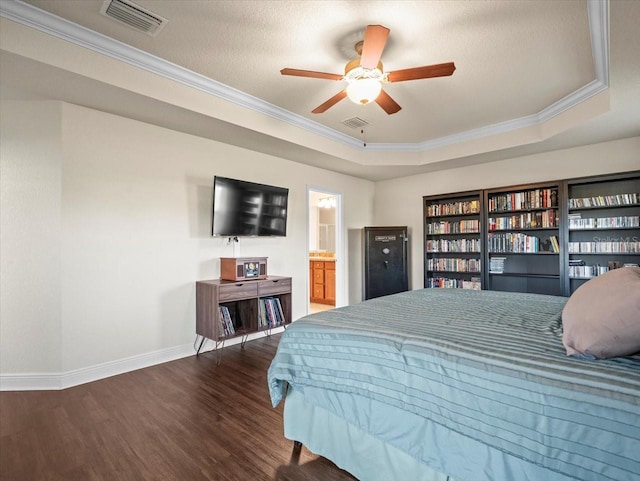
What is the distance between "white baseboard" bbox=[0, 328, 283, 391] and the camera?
112 inches

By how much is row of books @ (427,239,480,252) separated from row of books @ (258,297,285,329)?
2692 millimetres

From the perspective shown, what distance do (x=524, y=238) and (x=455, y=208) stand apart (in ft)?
3.41

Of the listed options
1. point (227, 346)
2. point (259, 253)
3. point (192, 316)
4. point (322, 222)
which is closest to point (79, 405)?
point (192, 316)

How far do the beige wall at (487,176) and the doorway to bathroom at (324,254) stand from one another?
1062 millimetres

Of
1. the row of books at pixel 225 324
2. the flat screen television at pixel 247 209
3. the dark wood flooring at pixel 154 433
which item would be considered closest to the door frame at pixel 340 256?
the flat screen television at pixel 247 209

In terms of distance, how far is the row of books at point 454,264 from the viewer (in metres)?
4.93

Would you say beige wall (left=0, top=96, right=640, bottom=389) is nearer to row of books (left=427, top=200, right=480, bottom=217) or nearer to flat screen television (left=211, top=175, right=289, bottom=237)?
flat screen television (left=211, top=175, right=289, bottom=237)

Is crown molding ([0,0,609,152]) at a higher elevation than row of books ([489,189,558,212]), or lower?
higher

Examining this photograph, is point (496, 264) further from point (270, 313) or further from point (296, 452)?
point (296, 452)

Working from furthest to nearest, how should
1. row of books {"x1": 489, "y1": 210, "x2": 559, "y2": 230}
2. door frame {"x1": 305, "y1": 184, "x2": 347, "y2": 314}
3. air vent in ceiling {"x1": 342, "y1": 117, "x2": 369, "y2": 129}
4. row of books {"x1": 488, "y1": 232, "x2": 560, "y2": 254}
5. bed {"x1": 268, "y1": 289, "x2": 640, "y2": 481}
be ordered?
door frame {"x1": 305, "y1": 184, "x2": 347, "y2": 314} → row of books {"x1": 488, "y1": 232, "x2": 560, "y2": 254} → row of books {"x1": 489, "y1": 210, "x2": 559, "y2": 230} → air vent in ceiling {"x1": 342, "y1": 117, "x2": 369, "y2": 129} → bed {"x1": 268, "y1": 289, "x2": 640, "y2": 481}

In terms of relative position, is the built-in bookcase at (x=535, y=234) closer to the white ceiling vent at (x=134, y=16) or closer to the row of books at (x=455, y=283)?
the row of books at (x=455, y=283)

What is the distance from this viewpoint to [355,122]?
4129mm

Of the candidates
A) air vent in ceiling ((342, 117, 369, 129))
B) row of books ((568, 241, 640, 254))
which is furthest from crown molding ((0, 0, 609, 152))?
row of books ((568, 241, 640, 254))

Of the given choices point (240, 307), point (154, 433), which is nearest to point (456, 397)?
point (154, 433)
